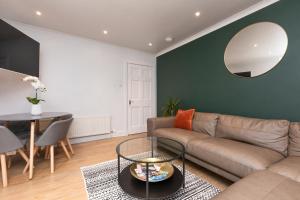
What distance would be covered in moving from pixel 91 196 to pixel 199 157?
137cm

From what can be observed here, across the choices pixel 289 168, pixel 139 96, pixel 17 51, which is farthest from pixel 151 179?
pixel 139 96

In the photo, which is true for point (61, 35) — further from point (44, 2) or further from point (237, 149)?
point (237, 149)

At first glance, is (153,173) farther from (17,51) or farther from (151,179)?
(17,51)

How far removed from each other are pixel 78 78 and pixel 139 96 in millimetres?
1703

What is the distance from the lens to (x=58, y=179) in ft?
6.39

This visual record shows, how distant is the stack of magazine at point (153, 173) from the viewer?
1505 mm

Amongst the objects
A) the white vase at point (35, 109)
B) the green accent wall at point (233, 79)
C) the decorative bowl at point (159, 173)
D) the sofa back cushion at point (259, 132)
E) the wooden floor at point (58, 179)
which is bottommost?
the wooden floor at point (58, 179)

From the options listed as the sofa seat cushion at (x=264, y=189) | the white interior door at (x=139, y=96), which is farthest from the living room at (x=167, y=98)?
the white interior door at (x=139, y=96)

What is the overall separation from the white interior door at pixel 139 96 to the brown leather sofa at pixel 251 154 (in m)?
1.88

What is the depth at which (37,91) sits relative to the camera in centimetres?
303

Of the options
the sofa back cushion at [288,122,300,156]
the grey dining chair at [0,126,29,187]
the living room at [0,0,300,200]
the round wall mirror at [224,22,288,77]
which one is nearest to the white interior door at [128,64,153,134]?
the living room at [0,0,300,200]

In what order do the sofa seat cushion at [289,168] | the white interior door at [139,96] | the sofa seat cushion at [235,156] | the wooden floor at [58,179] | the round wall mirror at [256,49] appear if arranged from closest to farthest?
the sofa seat cushion at [289,168]
the sofa seat cushion at [235,156]
the wooden floor at [58,179]
the round wall mirror at [256,49]
the white interior door at [139,96]

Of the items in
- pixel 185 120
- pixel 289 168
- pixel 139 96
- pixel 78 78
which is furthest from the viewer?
pixel 139 96

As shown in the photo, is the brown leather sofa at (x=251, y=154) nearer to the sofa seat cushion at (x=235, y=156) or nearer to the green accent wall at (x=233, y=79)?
the sofa seat cushion at (x=235, y=156)
